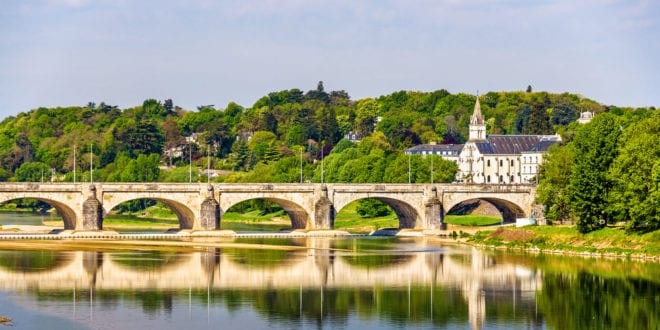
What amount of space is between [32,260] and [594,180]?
140ft

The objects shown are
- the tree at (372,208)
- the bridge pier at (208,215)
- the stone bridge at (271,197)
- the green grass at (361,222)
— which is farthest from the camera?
the tree at (372,208)

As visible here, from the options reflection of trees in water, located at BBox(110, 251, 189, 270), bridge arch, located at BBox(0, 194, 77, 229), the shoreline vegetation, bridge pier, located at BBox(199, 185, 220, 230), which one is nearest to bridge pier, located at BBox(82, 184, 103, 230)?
bridge arch, located at BBox(0, 194, 77, 229)

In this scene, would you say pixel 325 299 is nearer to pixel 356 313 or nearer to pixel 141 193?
pixel 356 313

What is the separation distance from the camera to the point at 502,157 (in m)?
172

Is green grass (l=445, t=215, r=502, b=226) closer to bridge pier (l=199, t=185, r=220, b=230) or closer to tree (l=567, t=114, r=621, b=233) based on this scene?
bridge pier (l=199, t=185, r=220, b=230)

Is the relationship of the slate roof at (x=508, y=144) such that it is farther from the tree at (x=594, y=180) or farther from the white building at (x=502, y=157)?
the tree at (x=594, y=180)

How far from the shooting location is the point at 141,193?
113m

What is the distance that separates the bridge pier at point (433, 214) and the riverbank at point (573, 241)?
10.8 metres

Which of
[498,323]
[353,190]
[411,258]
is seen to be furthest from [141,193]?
[498,323]

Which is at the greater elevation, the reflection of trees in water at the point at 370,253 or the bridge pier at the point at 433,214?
the bridge pier at the point at 433,214

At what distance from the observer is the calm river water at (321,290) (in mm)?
59438

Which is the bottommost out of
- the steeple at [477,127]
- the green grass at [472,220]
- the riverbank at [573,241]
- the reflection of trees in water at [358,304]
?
the reflection of trees in water at [358,304]

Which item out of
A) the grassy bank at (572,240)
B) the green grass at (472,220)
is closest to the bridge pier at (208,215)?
the grassy bank at (572,240)

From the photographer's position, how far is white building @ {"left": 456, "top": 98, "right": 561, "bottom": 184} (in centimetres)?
16812
